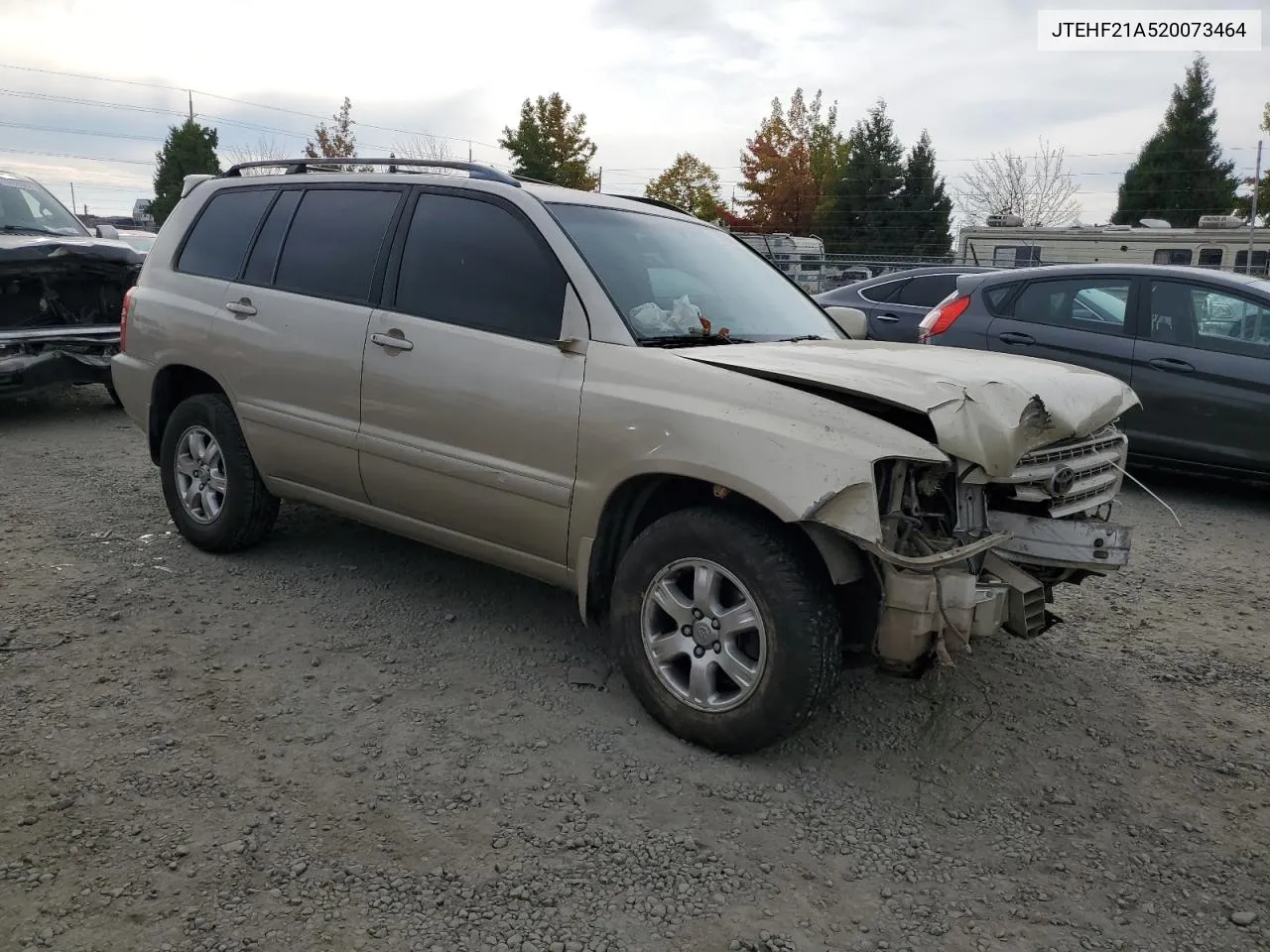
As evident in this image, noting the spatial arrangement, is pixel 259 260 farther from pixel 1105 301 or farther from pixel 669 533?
pixel 1105 301

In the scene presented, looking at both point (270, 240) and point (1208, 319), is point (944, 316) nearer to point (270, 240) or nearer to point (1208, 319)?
point (1208, 319)

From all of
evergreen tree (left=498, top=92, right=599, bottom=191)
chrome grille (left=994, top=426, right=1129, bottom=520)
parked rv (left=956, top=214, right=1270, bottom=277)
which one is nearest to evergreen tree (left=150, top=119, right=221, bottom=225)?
evergreen tree (left=498, top=92, right=599, bottom=191)

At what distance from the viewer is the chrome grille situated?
10.6ft

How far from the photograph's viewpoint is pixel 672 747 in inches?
132

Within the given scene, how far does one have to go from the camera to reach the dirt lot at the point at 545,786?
255cm

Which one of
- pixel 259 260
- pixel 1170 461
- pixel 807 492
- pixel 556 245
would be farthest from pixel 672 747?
pixel 1170 461

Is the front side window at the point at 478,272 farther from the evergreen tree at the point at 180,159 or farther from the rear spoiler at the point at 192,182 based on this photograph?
the evergreen tree at the point at 180,159

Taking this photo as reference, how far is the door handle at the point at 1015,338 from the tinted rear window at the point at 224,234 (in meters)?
5.18

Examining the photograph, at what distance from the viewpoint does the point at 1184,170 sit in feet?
138

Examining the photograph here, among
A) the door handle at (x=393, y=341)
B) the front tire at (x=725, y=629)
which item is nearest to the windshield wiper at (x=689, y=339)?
the front tire at (x=725, y=629)

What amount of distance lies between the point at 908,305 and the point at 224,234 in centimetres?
731

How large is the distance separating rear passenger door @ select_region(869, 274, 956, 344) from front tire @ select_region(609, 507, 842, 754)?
23.9ft

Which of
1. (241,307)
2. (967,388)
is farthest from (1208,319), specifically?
(241,307)

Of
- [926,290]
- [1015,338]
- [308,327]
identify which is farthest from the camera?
[926,290]
